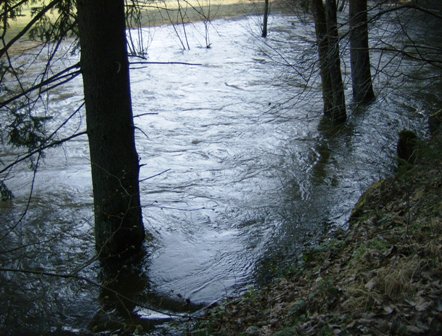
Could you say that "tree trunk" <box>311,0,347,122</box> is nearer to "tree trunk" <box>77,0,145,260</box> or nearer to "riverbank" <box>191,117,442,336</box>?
"riverbank" <box>191,117,442,336</box>

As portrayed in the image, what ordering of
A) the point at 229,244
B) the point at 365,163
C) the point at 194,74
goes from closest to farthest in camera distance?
1. the point at 229,244
2. the point at 365,163
3. the point at 194,74

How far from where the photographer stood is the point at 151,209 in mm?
10344

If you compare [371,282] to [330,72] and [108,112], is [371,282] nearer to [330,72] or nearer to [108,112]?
[108,112]

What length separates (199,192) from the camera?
36.5 ft

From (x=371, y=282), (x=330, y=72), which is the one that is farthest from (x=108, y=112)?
(x=330, y=72)

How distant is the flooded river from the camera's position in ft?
24.7

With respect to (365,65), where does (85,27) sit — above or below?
above

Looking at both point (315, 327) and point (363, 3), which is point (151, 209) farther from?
point (363, 3)

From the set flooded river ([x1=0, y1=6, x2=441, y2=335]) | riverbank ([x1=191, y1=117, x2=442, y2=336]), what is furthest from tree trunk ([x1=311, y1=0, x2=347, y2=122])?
riverbank ([x1=191, y1=117, x2=442, y2=336])

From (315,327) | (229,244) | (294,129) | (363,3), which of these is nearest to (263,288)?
(229,244)

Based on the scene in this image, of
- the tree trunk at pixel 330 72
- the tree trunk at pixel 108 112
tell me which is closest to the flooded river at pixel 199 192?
the tree trunk at pixel 108 112

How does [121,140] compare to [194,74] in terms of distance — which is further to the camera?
[194,74]

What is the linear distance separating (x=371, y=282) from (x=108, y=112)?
406 cm

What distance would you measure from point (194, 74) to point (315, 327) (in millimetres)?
16927
